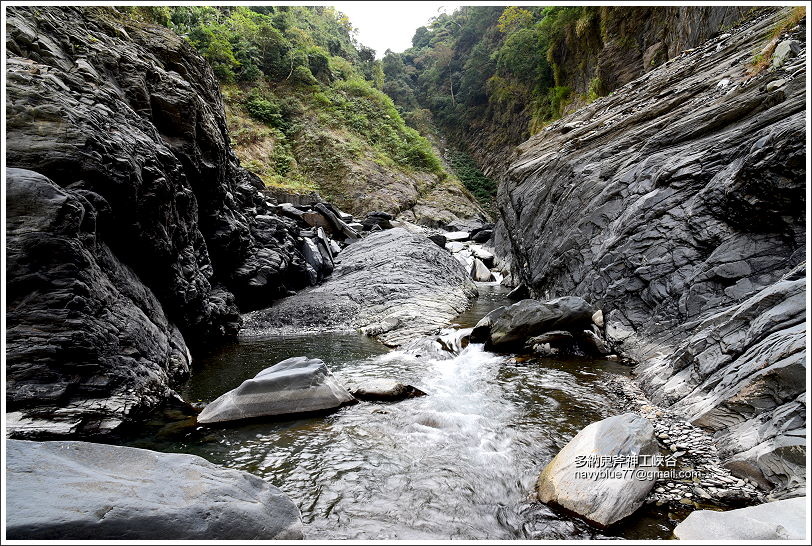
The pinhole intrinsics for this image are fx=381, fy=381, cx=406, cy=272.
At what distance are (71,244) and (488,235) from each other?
28.1m

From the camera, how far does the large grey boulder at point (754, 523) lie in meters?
2.68

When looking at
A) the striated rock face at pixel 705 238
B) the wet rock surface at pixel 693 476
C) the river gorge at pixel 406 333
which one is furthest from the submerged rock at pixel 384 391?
the striated rock face at pixel 705 238

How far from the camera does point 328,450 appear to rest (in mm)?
4812

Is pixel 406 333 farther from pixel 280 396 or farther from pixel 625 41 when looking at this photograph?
pixel 625 41

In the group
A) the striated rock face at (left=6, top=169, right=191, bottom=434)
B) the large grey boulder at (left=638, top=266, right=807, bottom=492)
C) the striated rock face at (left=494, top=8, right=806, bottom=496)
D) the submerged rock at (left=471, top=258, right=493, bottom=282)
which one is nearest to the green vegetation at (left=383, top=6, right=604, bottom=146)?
the submerged rock at (left=471, top=258, right=493, bottom=282)

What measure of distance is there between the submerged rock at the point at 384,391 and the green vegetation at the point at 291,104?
2293cm

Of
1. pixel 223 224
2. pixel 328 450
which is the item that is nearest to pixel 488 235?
pixel 223 224

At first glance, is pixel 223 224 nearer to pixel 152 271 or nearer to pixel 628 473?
pixel 152 271

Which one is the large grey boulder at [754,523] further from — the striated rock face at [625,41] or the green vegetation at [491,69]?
the green vegetation at [491,69]

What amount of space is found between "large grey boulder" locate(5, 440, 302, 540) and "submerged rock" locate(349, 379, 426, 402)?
2889 millimetres

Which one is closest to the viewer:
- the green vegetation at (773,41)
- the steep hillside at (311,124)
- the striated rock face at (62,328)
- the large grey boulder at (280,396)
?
the striated rock face at (62,328)

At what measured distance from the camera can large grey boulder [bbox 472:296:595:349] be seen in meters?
8.62

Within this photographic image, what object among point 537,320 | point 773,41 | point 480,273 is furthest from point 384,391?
point 480,273

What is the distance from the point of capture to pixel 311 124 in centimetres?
3659
